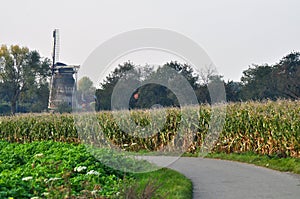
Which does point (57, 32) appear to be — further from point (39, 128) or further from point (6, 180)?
point (6, 180)

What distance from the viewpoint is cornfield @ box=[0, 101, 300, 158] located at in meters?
11.5

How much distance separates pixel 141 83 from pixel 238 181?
15.6 meters

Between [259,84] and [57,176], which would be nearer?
[57,176]

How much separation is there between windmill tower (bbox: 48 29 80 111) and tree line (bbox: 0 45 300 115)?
19.8ft

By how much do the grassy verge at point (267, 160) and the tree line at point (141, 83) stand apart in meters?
4.69

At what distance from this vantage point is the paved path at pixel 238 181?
6.54m

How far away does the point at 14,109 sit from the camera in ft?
165

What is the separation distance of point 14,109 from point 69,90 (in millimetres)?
13904

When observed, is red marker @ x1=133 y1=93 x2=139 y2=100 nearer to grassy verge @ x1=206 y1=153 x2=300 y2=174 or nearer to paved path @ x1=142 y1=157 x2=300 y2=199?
grassy verge @ x1=206 y1=153 x2=300 y2=174

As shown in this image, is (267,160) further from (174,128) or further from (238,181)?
(174,128)

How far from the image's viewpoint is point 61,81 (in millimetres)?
40500

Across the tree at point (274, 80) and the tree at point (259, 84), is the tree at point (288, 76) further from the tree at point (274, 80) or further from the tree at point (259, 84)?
the tree at point (259, 84)

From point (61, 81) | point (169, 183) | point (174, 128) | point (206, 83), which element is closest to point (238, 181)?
point (169, 183)

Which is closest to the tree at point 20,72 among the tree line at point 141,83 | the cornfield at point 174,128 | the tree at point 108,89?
the tree line at point 141,83
